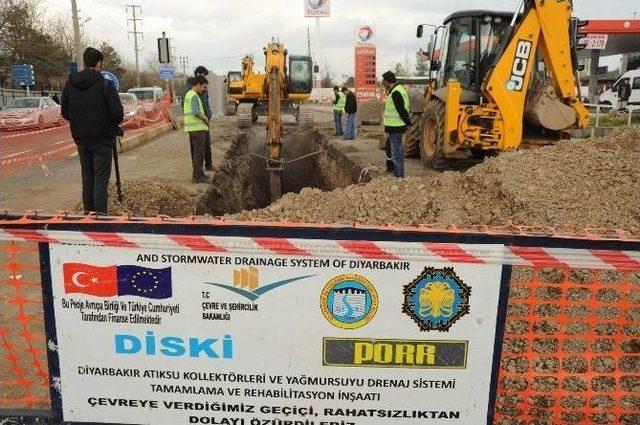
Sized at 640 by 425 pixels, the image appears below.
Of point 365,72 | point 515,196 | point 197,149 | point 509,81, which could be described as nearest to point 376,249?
point 515,196

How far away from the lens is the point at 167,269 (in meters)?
2.52

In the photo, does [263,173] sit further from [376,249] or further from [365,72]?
[376,249]

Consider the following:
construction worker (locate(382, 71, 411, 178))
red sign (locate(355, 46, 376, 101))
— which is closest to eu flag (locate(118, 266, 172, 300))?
construction worker (locate(382, 71, 411, 178))

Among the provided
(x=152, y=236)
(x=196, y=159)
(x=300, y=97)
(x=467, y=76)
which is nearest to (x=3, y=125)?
(x=300, y=97)

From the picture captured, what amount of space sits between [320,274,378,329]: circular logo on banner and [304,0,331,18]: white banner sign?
3565cm

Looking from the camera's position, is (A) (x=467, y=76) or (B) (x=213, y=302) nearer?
(B) (x=213, y=302)

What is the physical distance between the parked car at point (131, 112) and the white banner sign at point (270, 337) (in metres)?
19.8

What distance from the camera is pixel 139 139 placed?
16.7m

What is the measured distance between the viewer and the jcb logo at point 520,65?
9.03 metres

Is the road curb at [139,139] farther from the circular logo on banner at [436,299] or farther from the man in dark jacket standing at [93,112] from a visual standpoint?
the circular logo on banner at [436,299]

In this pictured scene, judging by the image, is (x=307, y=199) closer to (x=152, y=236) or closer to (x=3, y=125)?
(x=152, y=236)

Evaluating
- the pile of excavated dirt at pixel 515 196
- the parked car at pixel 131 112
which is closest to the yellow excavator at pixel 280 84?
the parked car at pixel 131 112

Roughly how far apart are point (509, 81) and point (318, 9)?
1134 inches

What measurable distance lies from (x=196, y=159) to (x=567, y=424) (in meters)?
8.42
